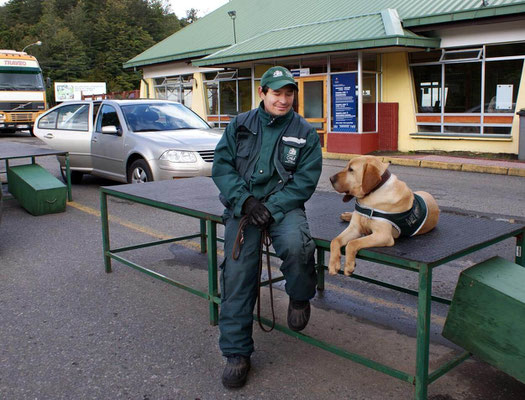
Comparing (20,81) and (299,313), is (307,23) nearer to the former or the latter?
(20,81)

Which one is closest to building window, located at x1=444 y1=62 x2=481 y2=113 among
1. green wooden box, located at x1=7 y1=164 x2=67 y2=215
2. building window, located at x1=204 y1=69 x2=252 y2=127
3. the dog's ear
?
building window, located at x1=204 y1=69 x2=252 y2=127

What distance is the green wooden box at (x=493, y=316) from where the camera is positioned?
2.79 meters

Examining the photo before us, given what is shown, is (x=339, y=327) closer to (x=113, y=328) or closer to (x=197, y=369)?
(x=197, y=369)

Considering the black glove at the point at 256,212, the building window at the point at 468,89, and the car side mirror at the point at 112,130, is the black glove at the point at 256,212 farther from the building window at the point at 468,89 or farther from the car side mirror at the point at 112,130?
the building window at the point at 468,89

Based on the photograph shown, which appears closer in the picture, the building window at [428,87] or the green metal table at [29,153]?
the green metal table at [29,153]

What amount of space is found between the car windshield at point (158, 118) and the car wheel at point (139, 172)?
77 centimetres

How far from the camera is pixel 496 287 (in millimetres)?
2891

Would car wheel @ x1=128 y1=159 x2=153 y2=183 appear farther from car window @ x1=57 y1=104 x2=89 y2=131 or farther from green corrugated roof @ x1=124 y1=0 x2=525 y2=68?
green corrugated roof @ x1=124 y1=0 x2=525 y2=68

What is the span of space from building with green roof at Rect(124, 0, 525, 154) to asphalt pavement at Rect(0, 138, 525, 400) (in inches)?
481

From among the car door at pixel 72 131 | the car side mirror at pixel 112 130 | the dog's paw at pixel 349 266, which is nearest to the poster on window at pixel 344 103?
the car door at pixel 72 131

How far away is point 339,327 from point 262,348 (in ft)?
2.18

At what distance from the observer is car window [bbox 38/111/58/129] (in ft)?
38.0

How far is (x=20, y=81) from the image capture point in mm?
A: 26953

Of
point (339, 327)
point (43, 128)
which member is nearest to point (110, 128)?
→ point (43, 128)
